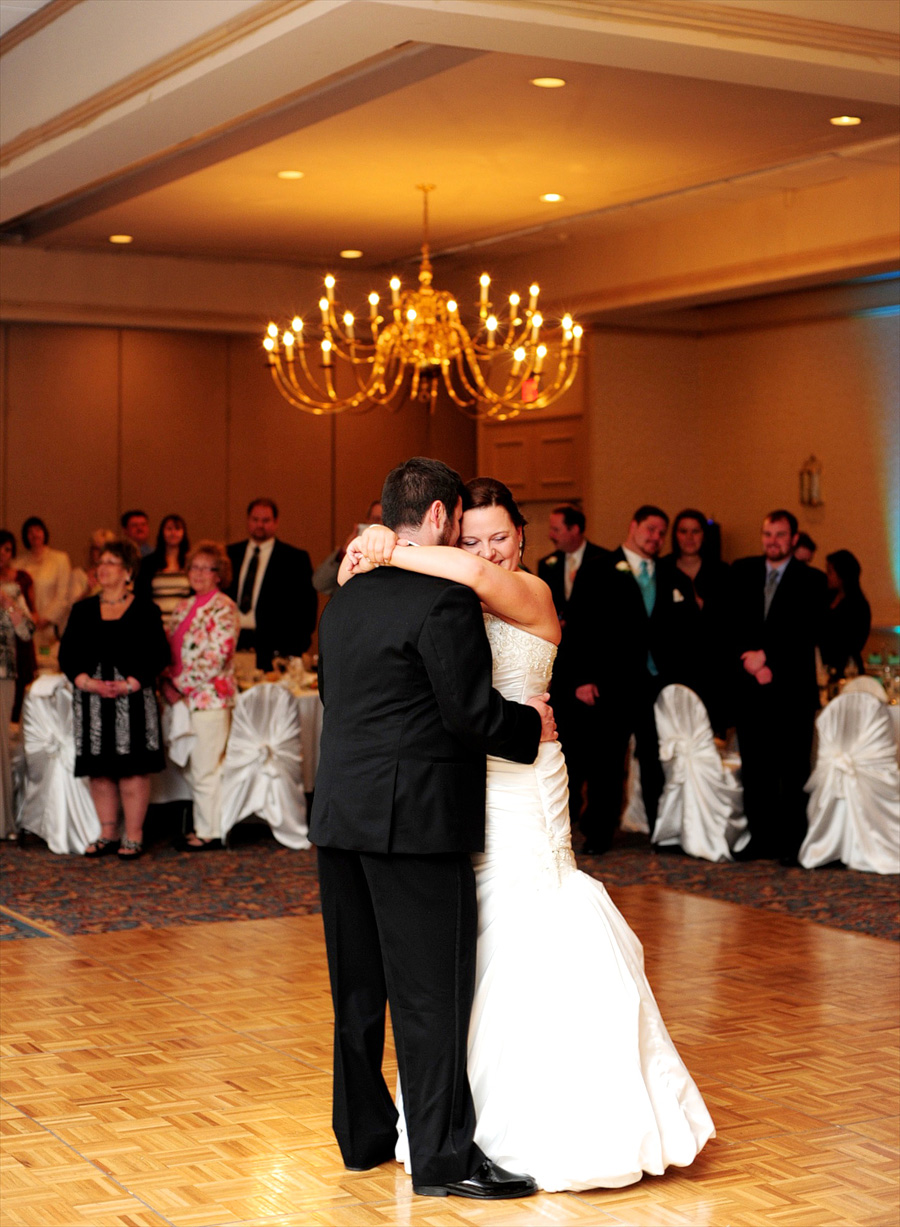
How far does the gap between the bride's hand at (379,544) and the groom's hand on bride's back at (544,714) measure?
0.46 m

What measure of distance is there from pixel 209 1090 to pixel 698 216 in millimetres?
8182

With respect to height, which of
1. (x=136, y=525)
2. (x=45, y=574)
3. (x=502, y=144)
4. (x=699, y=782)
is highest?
(x=502, y=144)

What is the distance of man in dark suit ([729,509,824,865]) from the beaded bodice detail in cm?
443

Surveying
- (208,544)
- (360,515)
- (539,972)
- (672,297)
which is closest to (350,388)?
(360,515)

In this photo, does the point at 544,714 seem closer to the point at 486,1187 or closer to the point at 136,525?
the point at 486,1187

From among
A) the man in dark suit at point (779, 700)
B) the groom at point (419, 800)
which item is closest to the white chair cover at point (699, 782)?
the man in dark suit at point (779, 700)

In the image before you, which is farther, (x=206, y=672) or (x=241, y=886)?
(x=206, y=672)

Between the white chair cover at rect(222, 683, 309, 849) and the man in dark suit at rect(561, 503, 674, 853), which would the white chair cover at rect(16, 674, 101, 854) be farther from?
the man in dark suit at rect(561, 503, 674, 853)

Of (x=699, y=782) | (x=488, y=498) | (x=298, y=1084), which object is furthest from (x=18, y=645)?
(x=488, y=498)

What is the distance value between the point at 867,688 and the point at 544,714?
177 inches

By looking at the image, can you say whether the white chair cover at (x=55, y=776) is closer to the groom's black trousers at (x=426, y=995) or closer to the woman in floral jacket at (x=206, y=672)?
the woman in floral jacket at (x=206, y=672)

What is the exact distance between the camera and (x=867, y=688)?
303 inches

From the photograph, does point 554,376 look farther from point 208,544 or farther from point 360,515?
point 208,544

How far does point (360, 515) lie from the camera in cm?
1417
